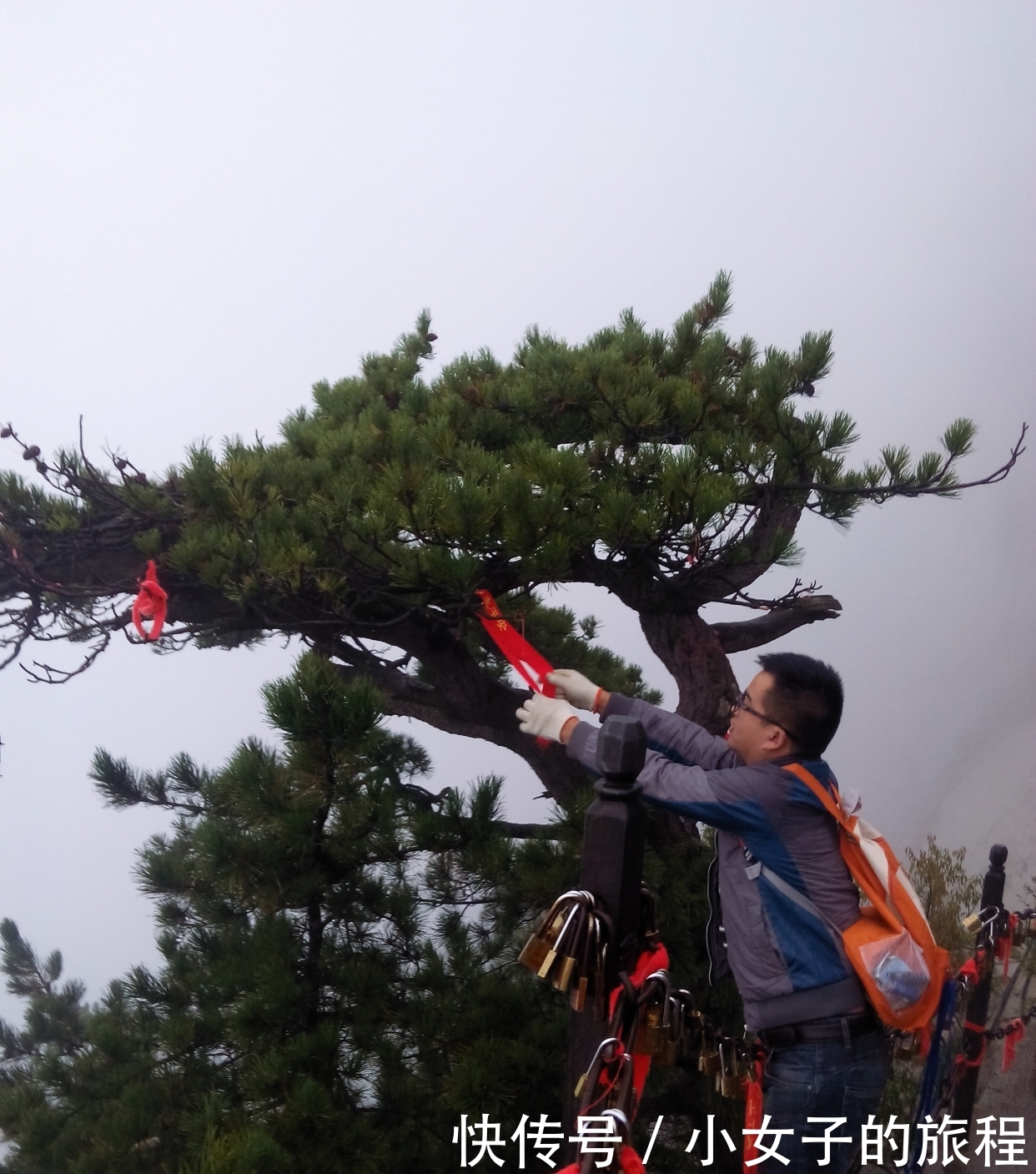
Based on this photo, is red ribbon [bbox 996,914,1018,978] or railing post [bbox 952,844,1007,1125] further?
railing post [bbox 952,844,1007,1125]

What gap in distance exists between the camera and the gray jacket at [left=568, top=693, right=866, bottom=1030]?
44.6 inches

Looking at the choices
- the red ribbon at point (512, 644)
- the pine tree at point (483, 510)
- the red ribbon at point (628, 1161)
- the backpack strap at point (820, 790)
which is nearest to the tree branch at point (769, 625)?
the pine tree at point (483, 510)

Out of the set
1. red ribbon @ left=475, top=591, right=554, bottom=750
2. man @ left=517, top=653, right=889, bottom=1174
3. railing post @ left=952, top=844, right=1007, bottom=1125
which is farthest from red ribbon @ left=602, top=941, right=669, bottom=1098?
railing post @ left=952, top=844, right=1007, bottom=1125

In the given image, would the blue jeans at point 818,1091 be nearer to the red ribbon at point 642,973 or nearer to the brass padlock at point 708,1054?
the brass padlock at point 708,1054

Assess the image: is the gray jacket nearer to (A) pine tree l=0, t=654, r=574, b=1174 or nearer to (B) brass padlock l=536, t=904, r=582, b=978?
(B) brass padlock l=536, t=904, r=582, b=978

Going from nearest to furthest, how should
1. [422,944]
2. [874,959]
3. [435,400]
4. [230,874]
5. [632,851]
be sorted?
[632,851] < [874,959] < [230,874] < [422,944] < [435,400]

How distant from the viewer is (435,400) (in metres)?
1.84

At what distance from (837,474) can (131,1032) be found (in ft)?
5.75

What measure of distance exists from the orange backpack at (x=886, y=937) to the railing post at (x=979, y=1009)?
2.74ft

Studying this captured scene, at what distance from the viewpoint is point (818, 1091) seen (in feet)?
3.83

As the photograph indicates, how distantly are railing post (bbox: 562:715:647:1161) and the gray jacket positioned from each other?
27cm

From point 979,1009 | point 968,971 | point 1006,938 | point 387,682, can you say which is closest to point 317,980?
point 387,682

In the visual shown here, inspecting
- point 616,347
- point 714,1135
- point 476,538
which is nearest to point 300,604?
point 476,538

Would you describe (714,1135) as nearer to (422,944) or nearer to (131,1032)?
(422,944)
